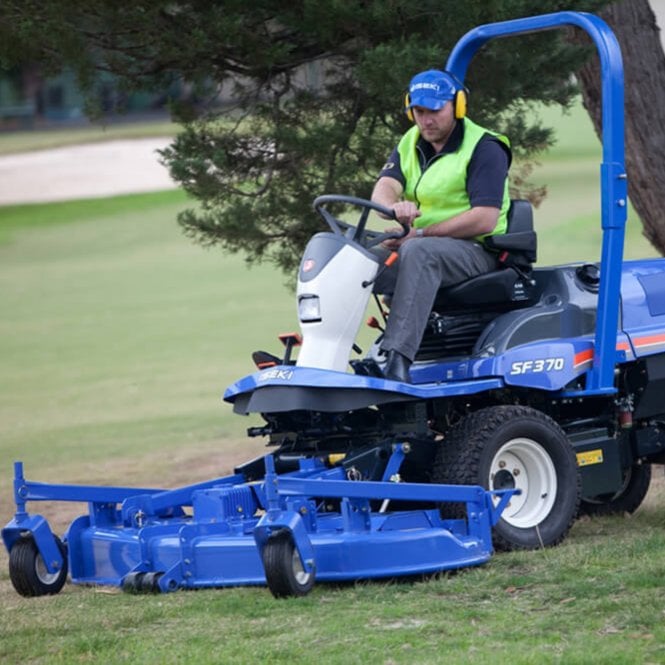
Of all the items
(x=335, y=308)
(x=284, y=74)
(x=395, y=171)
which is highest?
(x=284, y=74)

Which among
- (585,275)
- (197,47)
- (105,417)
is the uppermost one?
(197,47)

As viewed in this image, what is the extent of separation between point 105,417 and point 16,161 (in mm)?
36668

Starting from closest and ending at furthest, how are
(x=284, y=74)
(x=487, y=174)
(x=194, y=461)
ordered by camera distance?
1. (x=487, y=174)
2. (x=284, y=74)
3. (x=194, y=461)

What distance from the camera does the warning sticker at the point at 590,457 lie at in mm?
7230

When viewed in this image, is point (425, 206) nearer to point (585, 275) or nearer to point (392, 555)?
point (585, 275)

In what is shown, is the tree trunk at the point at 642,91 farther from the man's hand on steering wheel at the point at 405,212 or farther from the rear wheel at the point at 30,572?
the rear wheel at the point at 30,572

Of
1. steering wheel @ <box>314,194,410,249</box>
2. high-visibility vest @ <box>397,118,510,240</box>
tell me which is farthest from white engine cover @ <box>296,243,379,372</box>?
high-visibility vest @ <box>397,118,510,240</box>

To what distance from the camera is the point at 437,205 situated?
7.16m

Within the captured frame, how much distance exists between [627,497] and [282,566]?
2790 millimetres

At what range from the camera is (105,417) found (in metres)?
16.5

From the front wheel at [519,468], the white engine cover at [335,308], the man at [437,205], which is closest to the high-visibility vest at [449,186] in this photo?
the man at [437,205]

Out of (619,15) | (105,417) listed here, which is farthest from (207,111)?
(105,417)

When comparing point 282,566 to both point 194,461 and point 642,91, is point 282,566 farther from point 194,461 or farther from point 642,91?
point 194,461

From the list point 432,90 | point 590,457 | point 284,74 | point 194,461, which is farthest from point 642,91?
point 194,461
